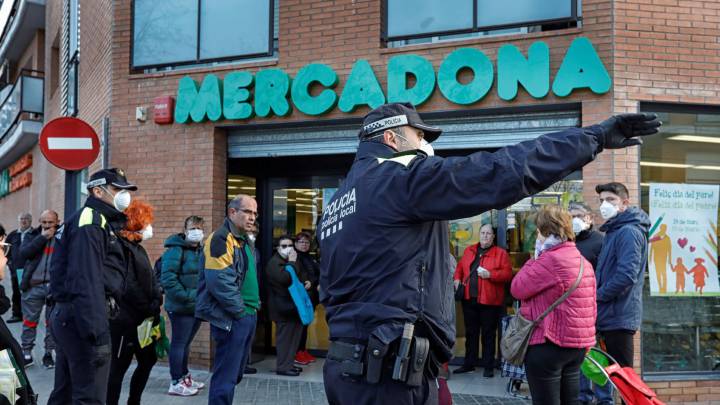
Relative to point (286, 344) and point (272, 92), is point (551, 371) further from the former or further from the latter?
point (272, 92)

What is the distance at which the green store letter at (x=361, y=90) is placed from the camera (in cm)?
761

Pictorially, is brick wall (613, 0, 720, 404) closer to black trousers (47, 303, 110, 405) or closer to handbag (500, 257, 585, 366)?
handbag (500, 257, 585, 366)

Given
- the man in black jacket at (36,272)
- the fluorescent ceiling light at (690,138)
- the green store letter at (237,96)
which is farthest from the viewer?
the man in black jacket at (36,272)

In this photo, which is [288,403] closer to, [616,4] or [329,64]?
[329,64]

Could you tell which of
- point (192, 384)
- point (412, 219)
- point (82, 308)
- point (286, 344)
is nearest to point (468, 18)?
point (286, 344)

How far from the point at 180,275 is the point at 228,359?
1.72 meters

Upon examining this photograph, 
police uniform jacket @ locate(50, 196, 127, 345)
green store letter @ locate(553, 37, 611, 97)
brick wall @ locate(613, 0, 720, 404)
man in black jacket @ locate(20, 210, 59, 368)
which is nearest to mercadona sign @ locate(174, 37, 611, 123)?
green store letter @ locate(553, 37, 611, 97)

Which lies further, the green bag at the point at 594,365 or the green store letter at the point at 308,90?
the green store letter at the point at 308,90

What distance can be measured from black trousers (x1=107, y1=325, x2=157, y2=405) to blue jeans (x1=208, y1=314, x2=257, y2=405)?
0.57 metres

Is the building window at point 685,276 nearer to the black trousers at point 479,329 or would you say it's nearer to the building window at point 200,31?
the black trousers at point 479,329

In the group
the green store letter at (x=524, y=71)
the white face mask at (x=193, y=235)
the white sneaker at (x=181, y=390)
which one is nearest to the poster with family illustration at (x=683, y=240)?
the green store letter at (x=524, y=71)

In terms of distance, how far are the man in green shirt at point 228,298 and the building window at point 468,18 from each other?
340 cm

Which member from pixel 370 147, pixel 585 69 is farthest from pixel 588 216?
pixel 370 147

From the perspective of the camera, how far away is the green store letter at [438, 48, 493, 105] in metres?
7.18
